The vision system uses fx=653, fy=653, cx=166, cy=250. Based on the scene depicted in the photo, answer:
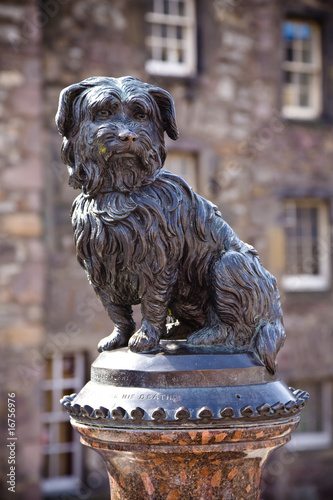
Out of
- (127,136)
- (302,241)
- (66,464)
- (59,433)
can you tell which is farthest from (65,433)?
(127,136)

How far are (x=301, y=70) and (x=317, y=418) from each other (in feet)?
19.1

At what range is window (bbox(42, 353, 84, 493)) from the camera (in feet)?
29.6

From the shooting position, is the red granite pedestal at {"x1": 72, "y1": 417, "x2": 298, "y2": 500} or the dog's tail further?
the dog's tail

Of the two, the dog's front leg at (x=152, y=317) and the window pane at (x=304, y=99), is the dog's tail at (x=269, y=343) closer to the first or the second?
the dog's front leg at (x=152, y=317)

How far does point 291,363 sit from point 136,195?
8.30 m

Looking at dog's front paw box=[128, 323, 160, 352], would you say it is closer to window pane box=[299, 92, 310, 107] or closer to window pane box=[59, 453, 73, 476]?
window pane box=[59, 453, 73, 476]

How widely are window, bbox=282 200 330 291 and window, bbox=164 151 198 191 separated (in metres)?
1.81

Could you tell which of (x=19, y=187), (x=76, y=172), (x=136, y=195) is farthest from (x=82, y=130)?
(x=19, y=187)

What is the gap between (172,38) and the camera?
9.98 metres

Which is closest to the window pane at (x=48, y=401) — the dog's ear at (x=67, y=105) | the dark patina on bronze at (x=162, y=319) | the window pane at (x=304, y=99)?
the window pane at (x=304, y=99)

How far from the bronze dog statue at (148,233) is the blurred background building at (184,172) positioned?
5.95 metres

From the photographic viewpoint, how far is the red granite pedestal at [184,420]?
216cm

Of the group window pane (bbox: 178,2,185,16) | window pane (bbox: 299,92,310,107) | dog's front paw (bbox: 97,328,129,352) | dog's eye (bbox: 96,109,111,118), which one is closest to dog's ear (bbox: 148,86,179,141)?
dog's eye (bbox: 96,109,111,118)

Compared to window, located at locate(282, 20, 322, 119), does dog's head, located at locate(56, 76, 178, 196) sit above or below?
below
